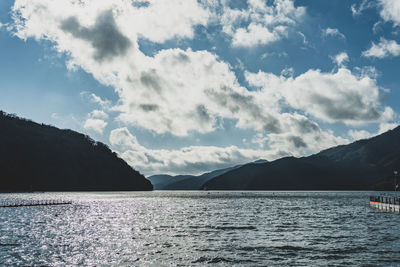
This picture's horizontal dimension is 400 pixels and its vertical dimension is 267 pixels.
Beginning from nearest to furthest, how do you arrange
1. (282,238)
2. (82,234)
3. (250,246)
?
(250,246)
(282,238)
(82,234)

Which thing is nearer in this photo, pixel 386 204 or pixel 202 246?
pixel 202 246

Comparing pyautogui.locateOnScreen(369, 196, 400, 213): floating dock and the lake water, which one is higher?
pyautogui.locateOnScreen(369, 196, 400, 213): floating dock

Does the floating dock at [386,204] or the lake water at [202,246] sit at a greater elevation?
the floating dock at [386,204]

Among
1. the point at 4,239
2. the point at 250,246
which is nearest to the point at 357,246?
the point at 250,246

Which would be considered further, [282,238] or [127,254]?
[282,238]

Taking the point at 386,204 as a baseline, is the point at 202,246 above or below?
below

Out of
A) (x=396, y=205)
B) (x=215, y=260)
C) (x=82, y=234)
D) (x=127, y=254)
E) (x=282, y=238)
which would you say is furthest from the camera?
(x=396, y=205)

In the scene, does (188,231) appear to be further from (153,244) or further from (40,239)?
(40,239)

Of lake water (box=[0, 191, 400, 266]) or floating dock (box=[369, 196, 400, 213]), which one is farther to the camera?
floating dock (box=[369, 196, 400, 213])

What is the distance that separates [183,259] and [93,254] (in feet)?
36.6

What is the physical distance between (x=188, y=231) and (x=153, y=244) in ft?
49.3

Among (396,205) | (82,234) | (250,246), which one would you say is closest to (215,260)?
(250,246)

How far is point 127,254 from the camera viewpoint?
42.3 meters

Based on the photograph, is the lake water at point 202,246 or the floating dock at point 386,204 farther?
the floating dock at point 386,204
